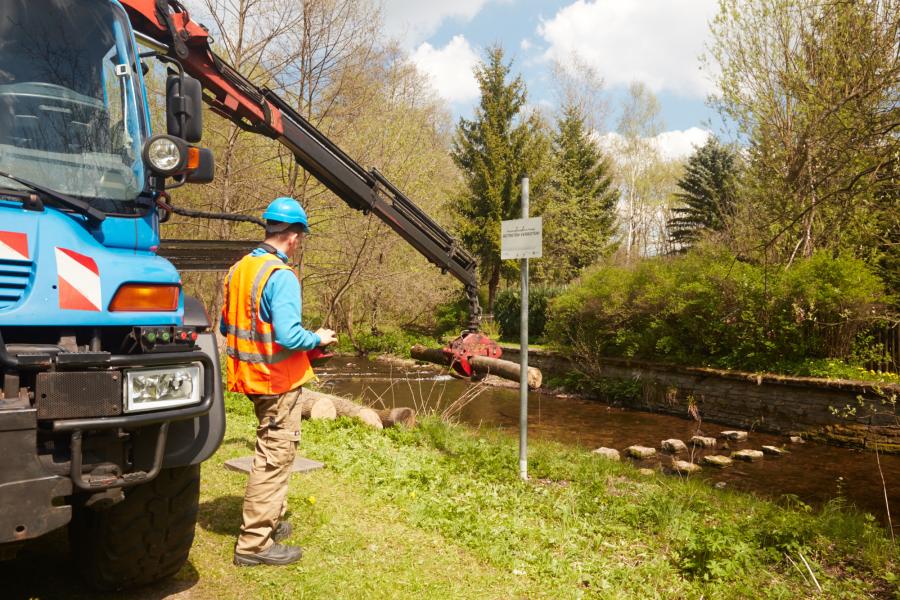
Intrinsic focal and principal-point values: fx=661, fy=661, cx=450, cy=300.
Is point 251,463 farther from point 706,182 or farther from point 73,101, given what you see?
point 706,182

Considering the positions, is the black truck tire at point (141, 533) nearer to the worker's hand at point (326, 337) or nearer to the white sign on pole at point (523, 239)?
the worker's hand at point (326, 337)

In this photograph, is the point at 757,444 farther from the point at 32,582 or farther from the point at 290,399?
the point at 32,582

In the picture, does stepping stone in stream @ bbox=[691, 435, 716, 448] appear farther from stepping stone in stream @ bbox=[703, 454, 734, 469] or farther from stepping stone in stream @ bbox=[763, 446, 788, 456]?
stepping stone in stream @ bbox=[703, 454, 734, 469]

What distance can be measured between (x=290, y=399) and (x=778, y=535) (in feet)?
12.8

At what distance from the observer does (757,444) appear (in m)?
12.7

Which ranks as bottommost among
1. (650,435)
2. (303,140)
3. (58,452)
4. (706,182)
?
(650,435)

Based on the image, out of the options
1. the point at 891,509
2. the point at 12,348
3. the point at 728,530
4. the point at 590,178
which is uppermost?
the point at 590,178

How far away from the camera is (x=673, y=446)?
11.9m

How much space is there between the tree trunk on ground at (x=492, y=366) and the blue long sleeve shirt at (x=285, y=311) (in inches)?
192

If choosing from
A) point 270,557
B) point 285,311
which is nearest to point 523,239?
point 285,311

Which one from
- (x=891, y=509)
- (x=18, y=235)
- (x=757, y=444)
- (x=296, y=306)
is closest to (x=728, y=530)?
(x=296, y=306)

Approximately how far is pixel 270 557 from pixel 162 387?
1.71 m

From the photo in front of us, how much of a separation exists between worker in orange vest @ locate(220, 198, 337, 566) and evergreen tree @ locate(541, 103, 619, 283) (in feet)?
98.3

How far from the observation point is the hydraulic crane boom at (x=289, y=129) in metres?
6.53
